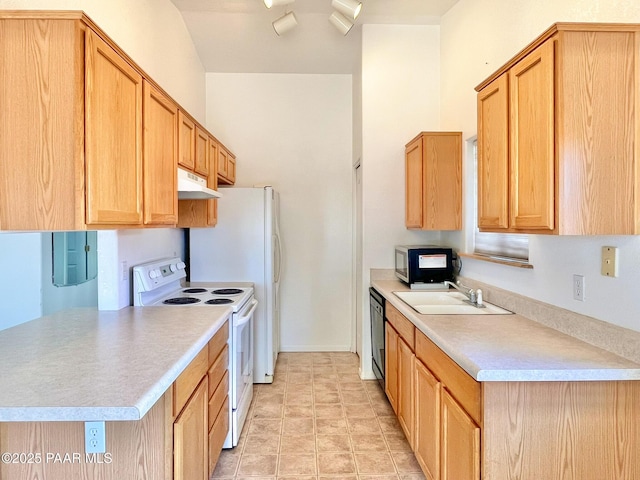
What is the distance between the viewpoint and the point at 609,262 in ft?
4.86

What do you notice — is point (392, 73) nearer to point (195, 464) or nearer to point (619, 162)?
point (619, 162)

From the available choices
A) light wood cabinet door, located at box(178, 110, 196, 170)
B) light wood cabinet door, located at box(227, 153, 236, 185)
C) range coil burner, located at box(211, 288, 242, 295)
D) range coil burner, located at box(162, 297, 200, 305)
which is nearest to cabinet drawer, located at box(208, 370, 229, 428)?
range coil burner, located at box(162, 297, 200, 305)

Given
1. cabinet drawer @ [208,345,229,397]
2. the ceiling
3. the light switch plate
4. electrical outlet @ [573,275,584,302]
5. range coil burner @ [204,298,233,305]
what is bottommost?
cabinet drawer @ [208,345,229,397]

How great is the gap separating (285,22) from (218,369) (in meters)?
2.72

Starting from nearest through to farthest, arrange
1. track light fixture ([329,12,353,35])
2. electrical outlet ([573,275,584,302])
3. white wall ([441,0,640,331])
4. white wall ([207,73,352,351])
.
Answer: white wall ([441,0,640,331]) → electrical outlet ([573,275,584,302]) → track light fixture ([329,12,353,35]) → white wall ([207,73,352,351])

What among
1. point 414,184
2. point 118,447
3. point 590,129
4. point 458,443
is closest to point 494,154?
point 590,129

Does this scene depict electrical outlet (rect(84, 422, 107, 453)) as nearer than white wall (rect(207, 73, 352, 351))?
Yes

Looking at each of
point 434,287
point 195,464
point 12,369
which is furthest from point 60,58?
point 434,287

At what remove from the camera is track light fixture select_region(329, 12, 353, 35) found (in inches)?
123

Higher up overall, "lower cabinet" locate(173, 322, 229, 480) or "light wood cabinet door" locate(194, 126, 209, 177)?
"light wood cabinet door" locate(194, 126, 209, 177)

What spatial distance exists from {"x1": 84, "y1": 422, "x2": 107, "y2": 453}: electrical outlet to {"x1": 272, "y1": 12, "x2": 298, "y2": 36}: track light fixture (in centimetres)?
306

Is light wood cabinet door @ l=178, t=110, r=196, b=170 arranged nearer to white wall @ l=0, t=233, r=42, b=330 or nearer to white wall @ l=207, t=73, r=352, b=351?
white wall @ l=0, t=233, r=42, b=330

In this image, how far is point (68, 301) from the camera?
2.30 metres

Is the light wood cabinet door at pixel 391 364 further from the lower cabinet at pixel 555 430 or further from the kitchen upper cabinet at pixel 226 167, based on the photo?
the kitchen upper cabinet at pixel 226 167
